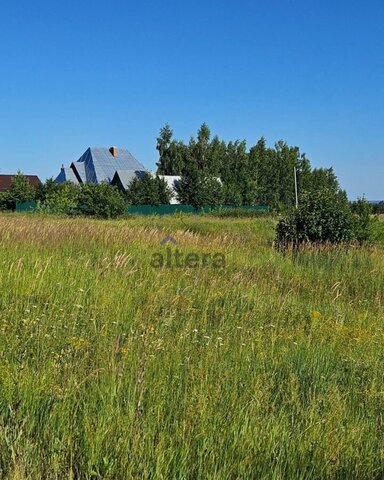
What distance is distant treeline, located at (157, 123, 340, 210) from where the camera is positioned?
54719 millimetres

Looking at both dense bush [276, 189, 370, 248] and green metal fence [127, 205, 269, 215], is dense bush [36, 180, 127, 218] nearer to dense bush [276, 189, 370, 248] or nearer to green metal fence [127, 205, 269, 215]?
green metal fence [127, 205, 269, 215]

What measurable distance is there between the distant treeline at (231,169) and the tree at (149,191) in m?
3.34

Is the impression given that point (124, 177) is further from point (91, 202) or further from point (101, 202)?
point (101, 202)

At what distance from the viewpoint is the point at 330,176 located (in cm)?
8062

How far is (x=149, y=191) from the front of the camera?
51000mm

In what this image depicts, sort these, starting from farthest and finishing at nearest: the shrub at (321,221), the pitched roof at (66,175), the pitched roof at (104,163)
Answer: the pitched roof at (104,163) < the pitched roof at (66,175) < the shrub at (321,221)

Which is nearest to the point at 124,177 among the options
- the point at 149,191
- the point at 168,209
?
the point at 149,191

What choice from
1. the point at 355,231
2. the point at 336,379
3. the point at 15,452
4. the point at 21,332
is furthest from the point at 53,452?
the point at 355,231

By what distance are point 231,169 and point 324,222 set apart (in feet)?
159

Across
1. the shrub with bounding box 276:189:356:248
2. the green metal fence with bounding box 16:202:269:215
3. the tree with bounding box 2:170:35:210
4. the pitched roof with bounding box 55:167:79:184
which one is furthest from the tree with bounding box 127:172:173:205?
the shrub with bounding box 276:189:356:248

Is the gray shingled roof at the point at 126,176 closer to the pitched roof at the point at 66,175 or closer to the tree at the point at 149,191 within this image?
the tree at the point at 149,191

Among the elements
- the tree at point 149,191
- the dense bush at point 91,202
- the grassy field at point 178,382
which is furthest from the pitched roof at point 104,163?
the grassy field at point 178,382

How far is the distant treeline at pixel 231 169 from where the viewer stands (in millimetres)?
54719

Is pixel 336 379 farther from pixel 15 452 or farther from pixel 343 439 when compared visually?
pixel 15 452
